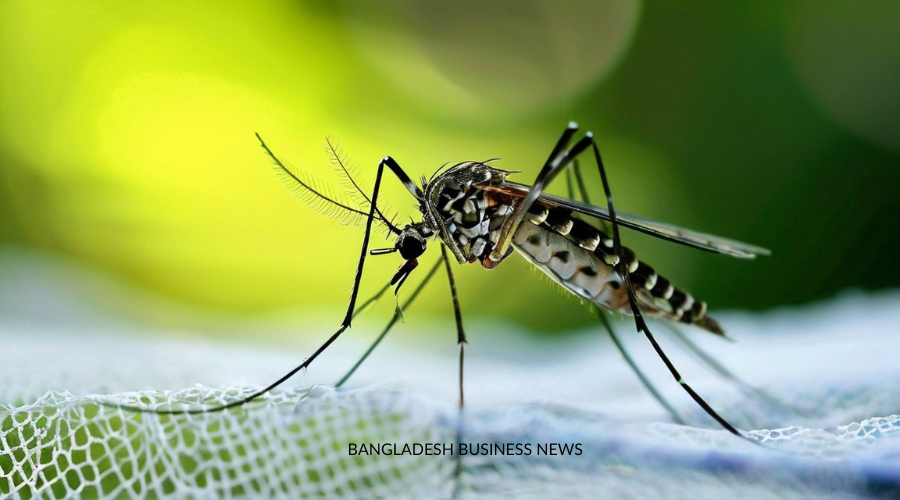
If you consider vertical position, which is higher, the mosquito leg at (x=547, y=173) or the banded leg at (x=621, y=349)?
the mosquito leg at (x=547, y=173)

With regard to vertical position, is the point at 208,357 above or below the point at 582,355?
below

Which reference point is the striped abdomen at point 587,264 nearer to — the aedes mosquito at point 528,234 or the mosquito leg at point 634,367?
the aedes mosquito at point 528,234

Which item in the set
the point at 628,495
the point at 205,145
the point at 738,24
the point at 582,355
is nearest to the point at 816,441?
the point at 628,495

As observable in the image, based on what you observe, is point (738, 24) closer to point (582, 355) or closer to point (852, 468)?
point (582, 355)

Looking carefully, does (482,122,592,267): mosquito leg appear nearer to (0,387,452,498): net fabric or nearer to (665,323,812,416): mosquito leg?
(0,387,452,498): net fabric

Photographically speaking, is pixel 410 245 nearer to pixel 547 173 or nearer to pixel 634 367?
pixel 547 173

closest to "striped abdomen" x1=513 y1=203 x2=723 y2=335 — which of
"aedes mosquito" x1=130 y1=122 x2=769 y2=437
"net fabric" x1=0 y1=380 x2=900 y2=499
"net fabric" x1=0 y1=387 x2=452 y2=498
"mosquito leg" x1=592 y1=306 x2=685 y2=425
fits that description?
"aedes mosquito" x1=130 y1=122 x2=769 y2=437

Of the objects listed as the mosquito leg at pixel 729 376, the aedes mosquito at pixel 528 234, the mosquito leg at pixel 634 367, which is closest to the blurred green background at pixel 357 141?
the mosquito leg at pixel 729 376
